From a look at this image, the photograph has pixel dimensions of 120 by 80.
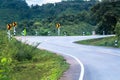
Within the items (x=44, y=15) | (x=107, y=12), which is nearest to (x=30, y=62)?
(x=107, y=12)

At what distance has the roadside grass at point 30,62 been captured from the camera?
2038 centimetres

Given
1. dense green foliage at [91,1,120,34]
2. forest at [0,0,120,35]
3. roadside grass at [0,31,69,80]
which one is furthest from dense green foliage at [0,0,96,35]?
roadside grass at [0,31,69,80]

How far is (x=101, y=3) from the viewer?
202 feet

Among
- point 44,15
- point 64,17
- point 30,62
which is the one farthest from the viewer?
point 44,15

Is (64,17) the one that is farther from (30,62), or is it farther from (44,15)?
(30,62)

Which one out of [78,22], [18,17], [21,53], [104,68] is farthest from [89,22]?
[104,68]

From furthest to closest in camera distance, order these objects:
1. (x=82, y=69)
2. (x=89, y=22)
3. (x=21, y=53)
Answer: (x=89, y=22) < (x=21, y=53) < (x=82, y=69)

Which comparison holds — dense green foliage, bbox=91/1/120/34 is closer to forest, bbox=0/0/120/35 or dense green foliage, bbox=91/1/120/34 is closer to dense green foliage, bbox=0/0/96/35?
forest, bbox=0/0/120/35

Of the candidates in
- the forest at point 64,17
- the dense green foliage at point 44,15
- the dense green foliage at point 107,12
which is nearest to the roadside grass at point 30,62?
the forest at point 64,17

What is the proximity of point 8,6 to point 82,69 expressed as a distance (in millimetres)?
82251

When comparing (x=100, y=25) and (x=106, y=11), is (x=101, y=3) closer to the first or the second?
(x=106, y=11)

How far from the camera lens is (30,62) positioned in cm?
2664

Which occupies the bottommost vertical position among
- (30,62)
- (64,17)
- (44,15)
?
(30,62)

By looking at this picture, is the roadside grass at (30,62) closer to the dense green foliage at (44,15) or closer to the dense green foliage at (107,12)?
the dense green foliage at (107,12)
